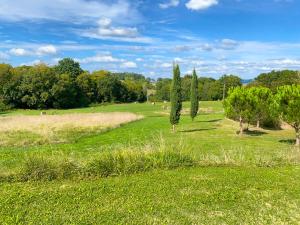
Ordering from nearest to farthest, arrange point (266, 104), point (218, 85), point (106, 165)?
point (106, 165)
point (266, 104)
point (218, 85)

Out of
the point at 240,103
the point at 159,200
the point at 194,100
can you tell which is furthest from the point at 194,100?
the point at 159,200

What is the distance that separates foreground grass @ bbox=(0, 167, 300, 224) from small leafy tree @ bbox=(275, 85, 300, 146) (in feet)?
44.9

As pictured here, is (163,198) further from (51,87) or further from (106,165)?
(51,87)

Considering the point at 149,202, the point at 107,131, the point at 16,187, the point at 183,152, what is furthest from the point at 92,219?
the point at 107,131

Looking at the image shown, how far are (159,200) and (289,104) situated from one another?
17414 mm

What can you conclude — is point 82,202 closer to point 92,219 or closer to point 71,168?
point 92,219

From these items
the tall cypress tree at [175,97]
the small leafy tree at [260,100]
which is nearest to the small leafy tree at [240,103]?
the small leafy tree at [260,100]

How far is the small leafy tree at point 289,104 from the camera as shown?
2169 centimetres

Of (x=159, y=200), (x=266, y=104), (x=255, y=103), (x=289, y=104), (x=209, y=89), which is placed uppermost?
(x=209, y=89)

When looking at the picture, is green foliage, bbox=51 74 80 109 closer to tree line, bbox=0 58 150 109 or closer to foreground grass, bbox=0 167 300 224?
tree line, bbox=0 58 150 109

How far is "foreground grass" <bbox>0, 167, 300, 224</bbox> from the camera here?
A: 6094 mm

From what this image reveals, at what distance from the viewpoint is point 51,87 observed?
71.1 metres

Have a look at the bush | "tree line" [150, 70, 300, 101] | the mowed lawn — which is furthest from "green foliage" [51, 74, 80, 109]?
the mowed lawn

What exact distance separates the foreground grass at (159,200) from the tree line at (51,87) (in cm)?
6370
